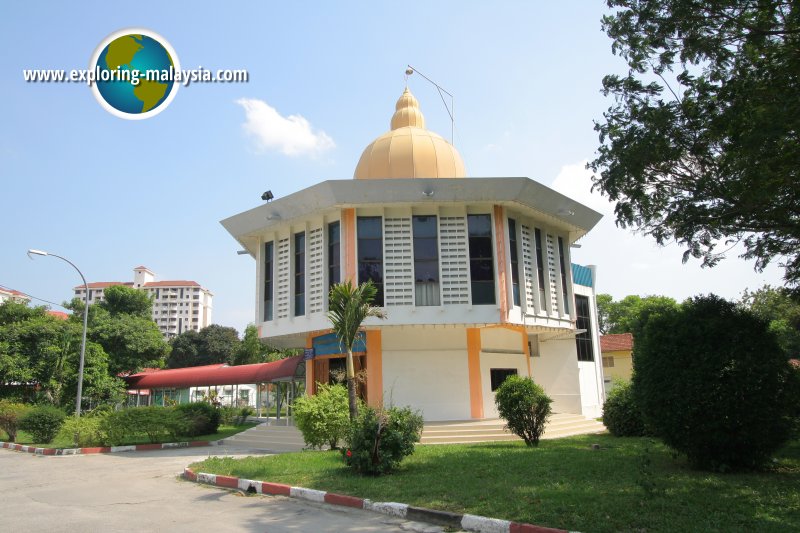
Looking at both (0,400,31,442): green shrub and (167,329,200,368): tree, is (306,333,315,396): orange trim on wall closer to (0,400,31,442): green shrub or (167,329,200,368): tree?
(0,400,31,442): green shrub

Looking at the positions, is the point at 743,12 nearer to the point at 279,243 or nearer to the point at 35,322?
the point at 279,243

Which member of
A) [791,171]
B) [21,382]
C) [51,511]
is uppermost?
[791,171]

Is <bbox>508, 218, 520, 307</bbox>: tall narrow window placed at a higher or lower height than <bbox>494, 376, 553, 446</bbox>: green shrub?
higher

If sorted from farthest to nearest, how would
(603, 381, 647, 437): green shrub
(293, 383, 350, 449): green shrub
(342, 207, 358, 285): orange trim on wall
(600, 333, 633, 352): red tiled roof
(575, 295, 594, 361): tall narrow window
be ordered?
(600, 333, 633, 352): red tiled roof → (575, 295, 594, 361): tall narrow window → (342, 207, 358, 285): orange trim on wall → (603, 381, 647, 437): green shrub → (293, 383, 350, 449): green shrub

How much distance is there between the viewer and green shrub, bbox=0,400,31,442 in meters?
21.3

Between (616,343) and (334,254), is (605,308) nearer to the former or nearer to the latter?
(616,343)

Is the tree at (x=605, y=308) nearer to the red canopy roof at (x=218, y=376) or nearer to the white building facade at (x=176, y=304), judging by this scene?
the red canopy roof at (x=218, y=376)

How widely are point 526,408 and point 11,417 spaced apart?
63.8ft

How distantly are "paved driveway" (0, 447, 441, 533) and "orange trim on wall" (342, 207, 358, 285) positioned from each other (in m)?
7.92

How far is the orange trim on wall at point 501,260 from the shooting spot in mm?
18672

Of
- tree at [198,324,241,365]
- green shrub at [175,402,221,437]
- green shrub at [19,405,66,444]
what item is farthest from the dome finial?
tree at [198,324,241,365]

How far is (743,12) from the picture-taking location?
8.56 metres

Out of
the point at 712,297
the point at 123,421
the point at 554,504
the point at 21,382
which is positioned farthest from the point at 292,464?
the point at 21,382

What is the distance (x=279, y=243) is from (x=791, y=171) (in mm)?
16839
